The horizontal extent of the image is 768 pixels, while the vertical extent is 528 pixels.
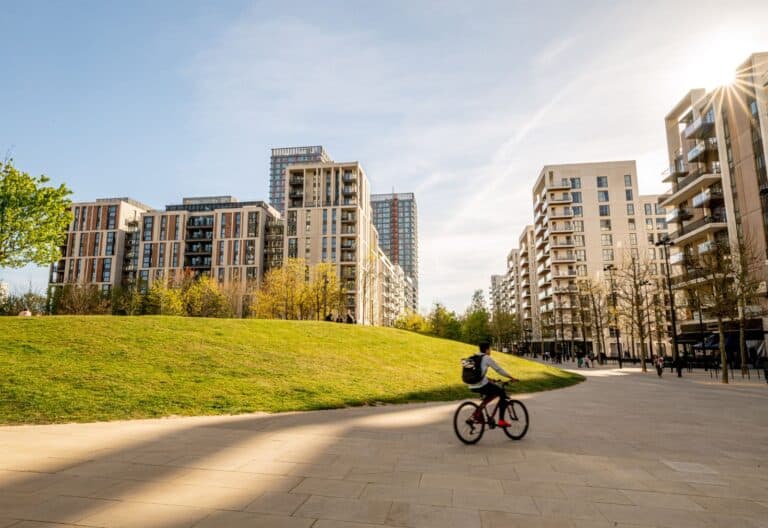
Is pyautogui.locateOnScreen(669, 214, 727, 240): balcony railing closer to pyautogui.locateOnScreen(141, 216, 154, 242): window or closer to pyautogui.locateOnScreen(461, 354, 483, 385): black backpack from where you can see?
pyautogui.locateOnScreen(461, 354, 483, 385): black backpack

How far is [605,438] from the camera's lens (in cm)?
952

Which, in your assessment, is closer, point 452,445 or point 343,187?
point 452,445

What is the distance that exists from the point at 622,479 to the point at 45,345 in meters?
18.0

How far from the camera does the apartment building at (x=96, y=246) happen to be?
9844 cm

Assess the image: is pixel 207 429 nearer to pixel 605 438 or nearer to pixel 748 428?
pixel 605 438

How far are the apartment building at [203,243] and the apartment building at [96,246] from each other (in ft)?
12.1

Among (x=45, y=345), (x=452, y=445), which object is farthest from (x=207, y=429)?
(x=45, y=345)

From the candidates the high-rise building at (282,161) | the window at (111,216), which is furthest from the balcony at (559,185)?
the high-rise building at (282,161)

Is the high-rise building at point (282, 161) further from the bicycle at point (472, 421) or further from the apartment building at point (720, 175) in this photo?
the bicycle at point (472, 421)

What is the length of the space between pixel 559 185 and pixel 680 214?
32.3 meters

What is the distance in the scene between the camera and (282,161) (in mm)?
192250

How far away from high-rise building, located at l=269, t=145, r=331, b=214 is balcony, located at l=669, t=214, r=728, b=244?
146851 mm

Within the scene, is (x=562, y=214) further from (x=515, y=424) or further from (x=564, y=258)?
(x=515, y=424)

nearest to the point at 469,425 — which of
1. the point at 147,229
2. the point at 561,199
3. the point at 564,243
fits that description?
the point at 564,243
